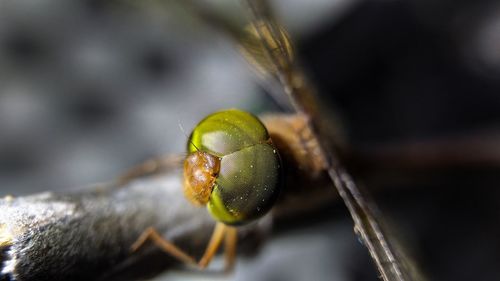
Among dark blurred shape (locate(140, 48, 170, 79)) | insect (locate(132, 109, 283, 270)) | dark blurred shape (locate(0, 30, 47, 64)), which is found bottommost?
insect (locate(132, 109, 283, 270))

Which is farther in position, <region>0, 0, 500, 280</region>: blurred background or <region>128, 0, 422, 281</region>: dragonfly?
<region>0, 0, 500, 280</region>: blurred background

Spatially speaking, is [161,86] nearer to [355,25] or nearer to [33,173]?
[33,173]

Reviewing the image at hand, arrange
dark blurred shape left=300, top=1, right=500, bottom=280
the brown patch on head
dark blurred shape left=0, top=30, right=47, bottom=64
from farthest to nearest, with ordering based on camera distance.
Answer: dark blurred shape left=300, top=1, right=500, bottom=280
dark blurred shape left=0, top=30, right=47, bottom=64
the brown patch on head

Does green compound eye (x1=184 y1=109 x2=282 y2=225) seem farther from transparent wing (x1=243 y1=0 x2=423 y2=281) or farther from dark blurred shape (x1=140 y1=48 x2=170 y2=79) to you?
dark blurred shape (x1=140 y1=48 x2=170 y2=79)

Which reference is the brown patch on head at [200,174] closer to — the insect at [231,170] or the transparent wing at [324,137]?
the insect at [231,170]

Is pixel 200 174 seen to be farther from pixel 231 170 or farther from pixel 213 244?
pixel 213 244

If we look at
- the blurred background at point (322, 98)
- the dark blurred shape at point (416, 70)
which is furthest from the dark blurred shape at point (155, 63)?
the dark blurred shape at point (416, 70)

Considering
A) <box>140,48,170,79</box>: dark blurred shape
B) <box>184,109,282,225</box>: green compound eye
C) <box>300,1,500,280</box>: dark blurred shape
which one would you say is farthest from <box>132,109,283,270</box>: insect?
<box>300,1,500,280</box>: dark blurred shape
